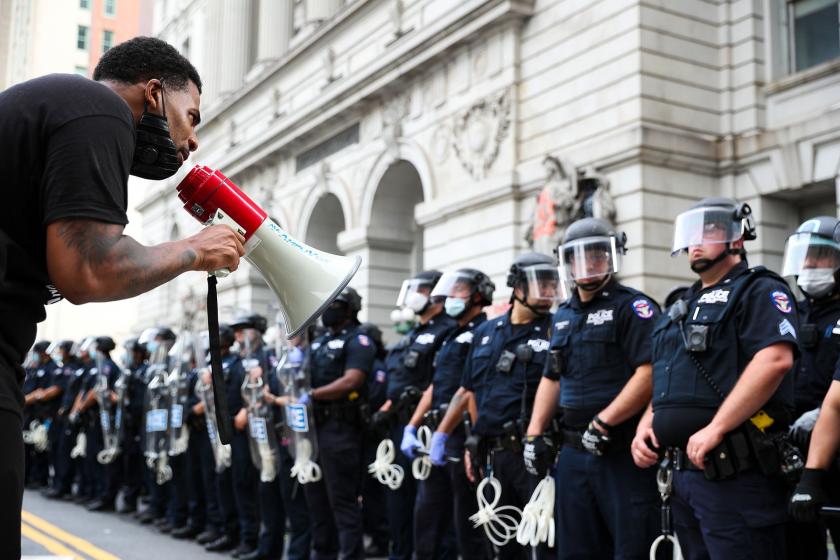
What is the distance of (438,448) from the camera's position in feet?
23.6

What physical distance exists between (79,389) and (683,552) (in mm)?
11352

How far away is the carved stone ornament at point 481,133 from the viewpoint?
55.4ft

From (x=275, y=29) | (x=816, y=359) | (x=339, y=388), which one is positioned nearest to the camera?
(x=816, y=359)

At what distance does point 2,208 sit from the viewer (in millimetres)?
Answer: 2148

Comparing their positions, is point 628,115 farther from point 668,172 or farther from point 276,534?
point 276,534

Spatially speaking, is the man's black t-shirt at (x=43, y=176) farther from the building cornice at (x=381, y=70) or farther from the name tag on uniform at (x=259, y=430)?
the building cornice at (x=381, y=70)

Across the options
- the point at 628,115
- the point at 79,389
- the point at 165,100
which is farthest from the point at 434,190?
the point at 165,100

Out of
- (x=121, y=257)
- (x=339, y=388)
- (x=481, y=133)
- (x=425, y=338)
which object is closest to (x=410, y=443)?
(x=339, y=388)

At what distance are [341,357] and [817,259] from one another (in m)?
4.24

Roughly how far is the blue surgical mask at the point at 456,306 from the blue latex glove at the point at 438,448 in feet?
4.11

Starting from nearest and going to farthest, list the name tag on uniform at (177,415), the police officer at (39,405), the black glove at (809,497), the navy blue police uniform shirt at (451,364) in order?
the black glove at (809,497) < the navy blue police uniform shirt at (451,364) < the name tag on uniform at (177,415) < the police officer at (39,405)

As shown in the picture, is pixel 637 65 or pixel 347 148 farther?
pixel 347 148

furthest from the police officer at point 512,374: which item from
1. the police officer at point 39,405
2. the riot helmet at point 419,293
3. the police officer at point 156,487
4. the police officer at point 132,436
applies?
the police officer at point 39,405

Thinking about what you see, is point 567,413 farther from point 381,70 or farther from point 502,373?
point 381,70
